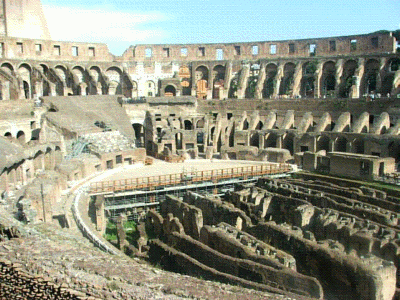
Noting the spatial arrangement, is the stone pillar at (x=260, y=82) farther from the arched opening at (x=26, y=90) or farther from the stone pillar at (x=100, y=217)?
the stone pillar at (x=100, y=217)

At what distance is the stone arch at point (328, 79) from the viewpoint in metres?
44.4

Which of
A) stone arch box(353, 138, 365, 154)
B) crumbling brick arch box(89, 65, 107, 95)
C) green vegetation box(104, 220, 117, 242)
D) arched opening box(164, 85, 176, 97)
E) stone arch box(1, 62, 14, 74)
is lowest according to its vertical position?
green vegetation box(104, 220, 117, 242)

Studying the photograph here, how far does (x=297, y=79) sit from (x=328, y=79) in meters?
3.46

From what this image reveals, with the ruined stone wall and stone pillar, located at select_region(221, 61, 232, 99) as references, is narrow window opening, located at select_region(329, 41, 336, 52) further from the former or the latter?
the ruined stone wall

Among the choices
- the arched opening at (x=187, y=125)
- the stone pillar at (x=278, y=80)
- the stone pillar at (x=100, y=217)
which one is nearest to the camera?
the stone pillar at (x=100, y=217)

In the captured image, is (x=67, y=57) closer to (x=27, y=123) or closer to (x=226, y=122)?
(x=27, y=123)

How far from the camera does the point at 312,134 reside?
3538 cm

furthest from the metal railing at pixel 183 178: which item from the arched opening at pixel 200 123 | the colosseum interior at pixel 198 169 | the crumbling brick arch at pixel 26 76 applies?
the crumbling brick arch at pixel 26 76

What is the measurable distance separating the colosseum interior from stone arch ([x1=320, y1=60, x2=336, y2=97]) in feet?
0.66

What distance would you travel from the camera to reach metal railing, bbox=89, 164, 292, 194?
2639 centimetres

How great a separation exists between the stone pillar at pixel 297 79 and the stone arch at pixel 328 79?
2.05 m

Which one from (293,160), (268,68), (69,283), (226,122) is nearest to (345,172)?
(293,160)

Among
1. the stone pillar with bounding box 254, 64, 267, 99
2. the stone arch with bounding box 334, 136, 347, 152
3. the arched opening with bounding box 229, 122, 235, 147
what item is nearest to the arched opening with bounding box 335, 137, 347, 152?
the stone arch with bounding box 334, 136, 347, 152

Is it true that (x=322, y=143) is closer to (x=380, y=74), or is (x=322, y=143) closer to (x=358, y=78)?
(x=358, y=78)
